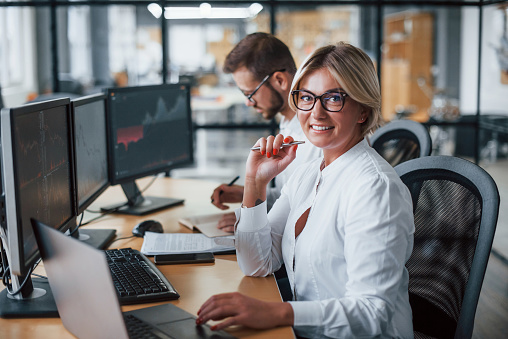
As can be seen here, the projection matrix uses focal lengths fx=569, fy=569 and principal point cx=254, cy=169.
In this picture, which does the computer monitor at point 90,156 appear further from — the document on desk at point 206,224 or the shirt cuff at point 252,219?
the shirt cuff at point 252,219

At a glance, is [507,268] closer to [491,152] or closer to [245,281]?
[491,152]

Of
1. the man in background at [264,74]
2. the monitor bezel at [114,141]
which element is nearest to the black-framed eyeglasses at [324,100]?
the man in background at [264,74]

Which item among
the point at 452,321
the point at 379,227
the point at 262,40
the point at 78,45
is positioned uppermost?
the point at 78,45

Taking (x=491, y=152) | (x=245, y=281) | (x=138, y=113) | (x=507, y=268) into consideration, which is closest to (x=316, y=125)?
(x=245, y=281)

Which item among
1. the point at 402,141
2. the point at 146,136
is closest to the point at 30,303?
the point at 146,136

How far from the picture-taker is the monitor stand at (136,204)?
2.27m

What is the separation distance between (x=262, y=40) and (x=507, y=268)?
7.89 ft

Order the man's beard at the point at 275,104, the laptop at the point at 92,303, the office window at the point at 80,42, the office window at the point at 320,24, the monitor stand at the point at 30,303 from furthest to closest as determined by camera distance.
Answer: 1. the office window at the point at 320,24
2. the office window at the point at 80,42
3. the man's beard at the point at 275,104
4. the monitor stand at the point at 30,303
5. the laptop at the point at 92,303

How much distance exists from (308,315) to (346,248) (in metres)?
0.17

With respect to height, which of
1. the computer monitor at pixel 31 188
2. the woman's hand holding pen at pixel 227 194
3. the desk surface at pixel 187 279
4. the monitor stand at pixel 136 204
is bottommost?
the desk surface at pixel 187 279

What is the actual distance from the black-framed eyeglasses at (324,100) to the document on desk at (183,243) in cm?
48

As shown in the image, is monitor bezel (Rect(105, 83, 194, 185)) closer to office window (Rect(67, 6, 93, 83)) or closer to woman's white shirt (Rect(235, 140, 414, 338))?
woman's white shirt (Rect(235, 140, 414, 338))

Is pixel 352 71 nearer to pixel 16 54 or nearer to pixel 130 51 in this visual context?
pixel 16 54

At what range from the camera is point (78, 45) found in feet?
37.7
